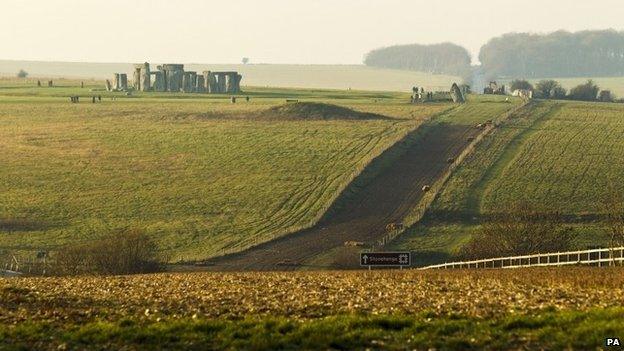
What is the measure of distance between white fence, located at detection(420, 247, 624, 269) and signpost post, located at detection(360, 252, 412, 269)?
7.74ft

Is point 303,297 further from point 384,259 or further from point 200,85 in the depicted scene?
point 200,85

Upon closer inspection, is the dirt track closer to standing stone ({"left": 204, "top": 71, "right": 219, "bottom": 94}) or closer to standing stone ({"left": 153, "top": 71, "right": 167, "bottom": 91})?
standing stone ({"left": 204, "top": 71, "right": 219, "bottom": 94})

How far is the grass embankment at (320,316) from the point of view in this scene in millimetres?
20609

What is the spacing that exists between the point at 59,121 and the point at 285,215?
5200cm

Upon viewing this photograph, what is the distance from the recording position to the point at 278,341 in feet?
68.3

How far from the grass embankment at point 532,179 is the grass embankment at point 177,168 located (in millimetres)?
7943

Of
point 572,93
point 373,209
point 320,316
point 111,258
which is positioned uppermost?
point 320,316

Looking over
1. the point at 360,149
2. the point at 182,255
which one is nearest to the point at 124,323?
the point at 182,255

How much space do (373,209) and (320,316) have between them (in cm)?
6043

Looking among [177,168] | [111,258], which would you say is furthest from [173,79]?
[111,258]

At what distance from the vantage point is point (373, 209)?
3282 inches

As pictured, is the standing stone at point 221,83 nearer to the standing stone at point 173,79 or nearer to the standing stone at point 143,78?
the standing stone at point 173,79

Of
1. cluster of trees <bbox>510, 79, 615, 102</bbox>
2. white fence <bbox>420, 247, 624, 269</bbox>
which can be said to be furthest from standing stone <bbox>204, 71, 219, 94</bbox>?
white fence <bbox>420, 247, 624, 269</bbox>

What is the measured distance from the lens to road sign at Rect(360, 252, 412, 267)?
185ft
